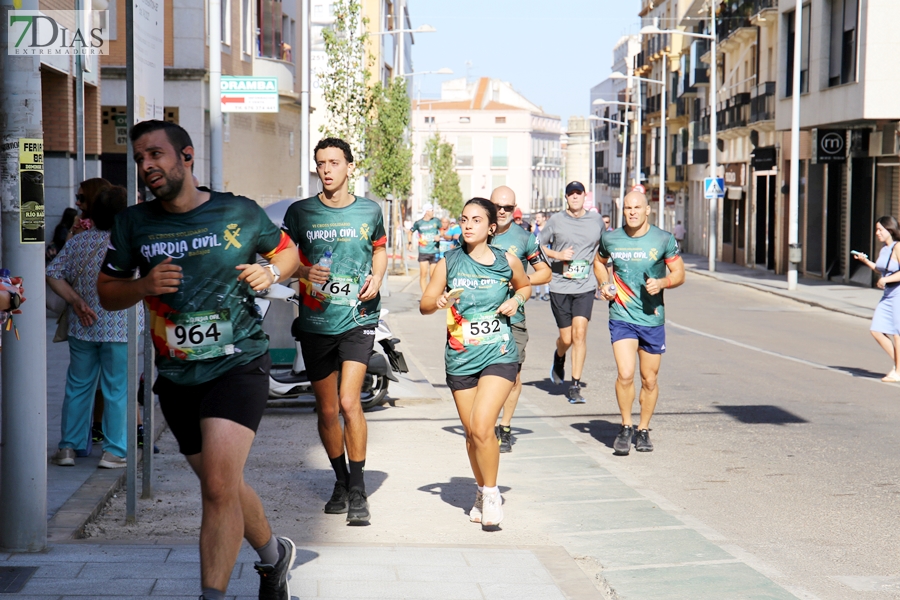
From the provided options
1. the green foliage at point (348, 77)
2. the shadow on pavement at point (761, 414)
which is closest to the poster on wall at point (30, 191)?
the shadow on pavement at point (761, 414)

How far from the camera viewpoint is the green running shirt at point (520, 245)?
347 inches

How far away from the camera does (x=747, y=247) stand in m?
46.0

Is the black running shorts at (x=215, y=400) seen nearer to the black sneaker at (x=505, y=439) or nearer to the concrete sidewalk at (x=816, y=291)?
the black sneaker at (x=505, y=439)

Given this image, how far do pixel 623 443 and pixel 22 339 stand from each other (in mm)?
4708

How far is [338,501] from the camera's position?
22.4ft

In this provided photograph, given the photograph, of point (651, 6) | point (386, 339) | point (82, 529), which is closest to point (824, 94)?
point (386, 339)

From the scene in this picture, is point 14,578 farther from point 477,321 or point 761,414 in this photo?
point 761,414

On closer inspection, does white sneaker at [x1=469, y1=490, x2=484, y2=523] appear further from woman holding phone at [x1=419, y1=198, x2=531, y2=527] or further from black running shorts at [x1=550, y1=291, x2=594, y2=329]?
black running shorts at [x1=550, y1=291, x2=594, y2=329]

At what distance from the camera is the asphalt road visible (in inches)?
241

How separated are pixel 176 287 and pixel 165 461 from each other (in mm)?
4297

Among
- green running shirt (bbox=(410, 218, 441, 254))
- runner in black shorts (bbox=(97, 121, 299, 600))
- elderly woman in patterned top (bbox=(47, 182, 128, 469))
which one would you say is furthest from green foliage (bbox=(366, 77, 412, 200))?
runner in black shorts (bbox=(97, 121, 299, 600))

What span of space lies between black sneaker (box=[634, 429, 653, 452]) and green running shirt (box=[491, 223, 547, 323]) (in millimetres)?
1240

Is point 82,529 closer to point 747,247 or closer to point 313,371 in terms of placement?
point 313,371

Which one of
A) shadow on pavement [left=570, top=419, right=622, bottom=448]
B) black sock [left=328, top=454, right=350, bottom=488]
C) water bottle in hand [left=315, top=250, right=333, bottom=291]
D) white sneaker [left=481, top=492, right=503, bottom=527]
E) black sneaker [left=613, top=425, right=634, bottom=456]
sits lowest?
shadow on pavement [left=570, top=419, right=622, bottom=448]
